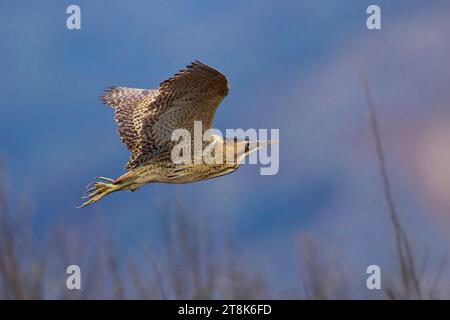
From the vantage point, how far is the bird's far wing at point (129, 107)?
7.14 metres

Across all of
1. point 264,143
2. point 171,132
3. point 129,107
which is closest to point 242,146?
point 264,143

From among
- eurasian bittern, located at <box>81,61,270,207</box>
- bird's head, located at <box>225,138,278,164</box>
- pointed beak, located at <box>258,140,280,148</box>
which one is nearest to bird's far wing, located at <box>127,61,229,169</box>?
eurasian bittern, located at <box>81,61,270,207</box>

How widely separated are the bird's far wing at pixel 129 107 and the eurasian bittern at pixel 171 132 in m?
0.01

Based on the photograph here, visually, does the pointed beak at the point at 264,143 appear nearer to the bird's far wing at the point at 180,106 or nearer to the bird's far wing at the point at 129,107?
the bird's far wing at the point at 180,106

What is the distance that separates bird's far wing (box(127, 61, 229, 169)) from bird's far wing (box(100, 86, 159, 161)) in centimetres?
11

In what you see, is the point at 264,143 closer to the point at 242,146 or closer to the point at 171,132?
the point at 242,146

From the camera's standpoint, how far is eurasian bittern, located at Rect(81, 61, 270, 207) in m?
6.49

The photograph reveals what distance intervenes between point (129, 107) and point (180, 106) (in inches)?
42.9

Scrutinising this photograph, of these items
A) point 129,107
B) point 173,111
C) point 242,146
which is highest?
point 129,107

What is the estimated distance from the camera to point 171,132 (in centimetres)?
677
